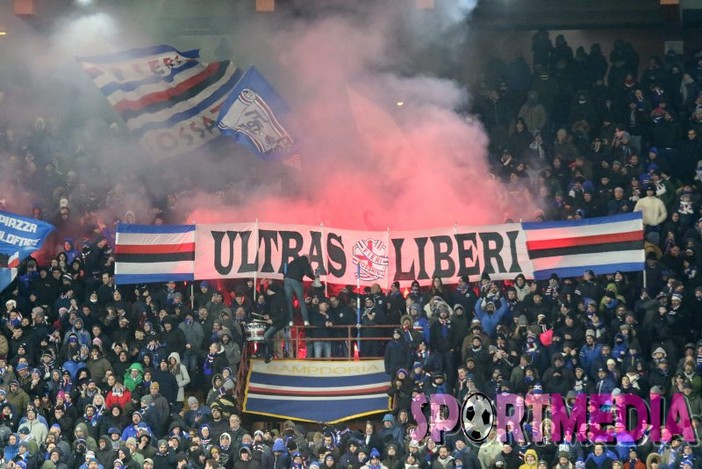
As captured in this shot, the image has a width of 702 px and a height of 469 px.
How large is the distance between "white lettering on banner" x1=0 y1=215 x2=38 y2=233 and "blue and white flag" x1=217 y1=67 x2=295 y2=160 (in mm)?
3280

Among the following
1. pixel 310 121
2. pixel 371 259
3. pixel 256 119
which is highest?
pixel 310 121

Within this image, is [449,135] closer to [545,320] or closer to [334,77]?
[334,77]

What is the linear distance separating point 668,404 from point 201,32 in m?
12.5

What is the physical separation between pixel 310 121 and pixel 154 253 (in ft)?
15.6

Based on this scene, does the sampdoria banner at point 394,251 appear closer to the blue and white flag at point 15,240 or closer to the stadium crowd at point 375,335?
the stadium crowd at point 375,335

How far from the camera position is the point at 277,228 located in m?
23.8

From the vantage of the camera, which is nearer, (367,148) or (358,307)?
(358,307)

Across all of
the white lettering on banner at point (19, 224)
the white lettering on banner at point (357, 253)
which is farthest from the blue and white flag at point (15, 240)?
the white lettering on banner at point (357, 253)

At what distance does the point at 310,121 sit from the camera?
90.6 feet

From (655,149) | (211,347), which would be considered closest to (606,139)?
(655,149)

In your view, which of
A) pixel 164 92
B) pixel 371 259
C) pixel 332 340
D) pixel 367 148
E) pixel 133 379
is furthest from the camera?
pixel 367 148

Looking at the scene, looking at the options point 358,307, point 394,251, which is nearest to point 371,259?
point 394,251

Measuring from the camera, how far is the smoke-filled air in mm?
25859

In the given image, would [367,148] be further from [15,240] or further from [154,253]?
[15,240]
